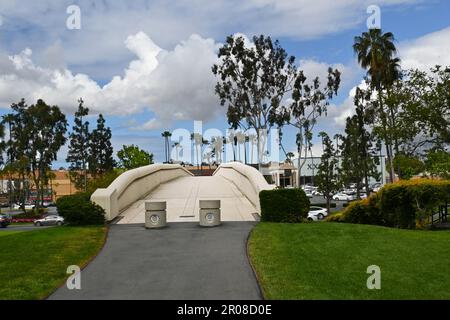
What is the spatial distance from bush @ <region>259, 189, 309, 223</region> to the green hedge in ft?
11.5

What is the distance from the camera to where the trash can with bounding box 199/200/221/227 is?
51.8 feet

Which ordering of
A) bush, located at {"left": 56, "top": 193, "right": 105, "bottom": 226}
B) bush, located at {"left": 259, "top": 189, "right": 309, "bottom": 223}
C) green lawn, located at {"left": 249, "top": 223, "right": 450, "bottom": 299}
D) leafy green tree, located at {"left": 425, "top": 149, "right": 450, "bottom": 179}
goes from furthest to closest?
leafy green tree, located at {"left": 425, "top": 149, "right": 450, "bottom": 179}, bush, located at {"left": 56, "top": 193, "right": 105, "bottom": 226}, bush, located at {"left": 259, "top": 189, "right": 309, "bottom": 223}, green lawn, located at {"left": 249, "top": 223, "right": 450, "bottom": 299}

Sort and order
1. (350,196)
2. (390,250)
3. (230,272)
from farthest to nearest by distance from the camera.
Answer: (350,196), (390,250), (230,272)

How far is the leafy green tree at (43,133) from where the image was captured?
221 ft

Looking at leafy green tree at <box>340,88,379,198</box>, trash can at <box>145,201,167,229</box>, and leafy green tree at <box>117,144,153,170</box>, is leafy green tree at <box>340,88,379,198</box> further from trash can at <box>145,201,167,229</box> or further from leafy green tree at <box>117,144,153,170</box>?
trash can at <box>145,201,167,229</box>

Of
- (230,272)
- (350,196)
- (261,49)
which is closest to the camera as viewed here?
(230,272)

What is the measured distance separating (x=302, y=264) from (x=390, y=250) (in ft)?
8.73

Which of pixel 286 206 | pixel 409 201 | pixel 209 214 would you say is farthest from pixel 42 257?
pixel 409 201

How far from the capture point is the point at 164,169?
36.9m

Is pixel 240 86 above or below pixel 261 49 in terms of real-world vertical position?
below

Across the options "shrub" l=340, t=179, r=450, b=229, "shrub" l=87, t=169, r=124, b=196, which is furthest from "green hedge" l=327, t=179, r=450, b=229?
"shrub" l=87, t=169, r=124, b=196

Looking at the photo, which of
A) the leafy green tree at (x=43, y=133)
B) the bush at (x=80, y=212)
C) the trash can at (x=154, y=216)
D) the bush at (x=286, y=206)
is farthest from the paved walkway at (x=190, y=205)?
the leafy green tree at (x=43, y=133)
